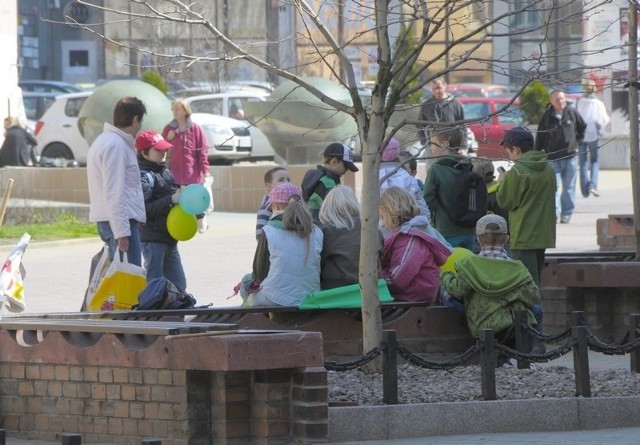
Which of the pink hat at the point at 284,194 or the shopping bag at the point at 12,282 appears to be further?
the pink hat at the point at 284,194

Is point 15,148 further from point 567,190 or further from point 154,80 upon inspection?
point 154,80

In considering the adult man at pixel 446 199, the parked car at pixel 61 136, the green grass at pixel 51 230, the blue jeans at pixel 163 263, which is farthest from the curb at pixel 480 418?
the parked car at pixel 61 136

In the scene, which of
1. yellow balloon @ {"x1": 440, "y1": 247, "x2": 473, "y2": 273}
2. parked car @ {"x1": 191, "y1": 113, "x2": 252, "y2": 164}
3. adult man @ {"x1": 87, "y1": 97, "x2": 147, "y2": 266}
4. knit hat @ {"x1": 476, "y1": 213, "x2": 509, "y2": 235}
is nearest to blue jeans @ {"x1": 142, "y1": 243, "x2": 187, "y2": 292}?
adult man @ {"x1": 87, "y1": 97, "x2": 147, "y2": 266}

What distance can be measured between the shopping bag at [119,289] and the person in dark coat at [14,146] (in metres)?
17.9

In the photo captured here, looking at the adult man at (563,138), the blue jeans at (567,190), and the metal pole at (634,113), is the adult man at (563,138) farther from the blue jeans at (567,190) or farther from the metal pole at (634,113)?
the metal pole at (634,113)

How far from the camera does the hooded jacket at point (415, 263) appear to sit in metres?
10.1

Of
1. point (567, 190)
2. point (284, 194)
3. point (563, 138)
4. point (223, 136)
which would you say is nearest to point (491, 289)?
point (284, 194)

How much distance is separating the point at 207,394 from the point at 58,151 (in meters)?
26.1

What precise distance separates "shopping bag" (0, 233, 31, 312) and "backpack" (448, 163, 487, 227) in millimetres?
3619

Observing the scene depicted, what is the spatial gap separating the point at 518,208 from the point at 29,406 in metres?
4.30

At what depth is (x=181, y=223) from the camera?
10883mm

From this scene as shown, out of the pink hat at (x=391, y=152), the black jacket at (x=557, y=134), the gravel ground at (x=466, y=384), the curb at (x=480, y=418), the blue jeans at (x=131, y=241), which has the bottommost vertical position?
the curb at (x=480, y=418)

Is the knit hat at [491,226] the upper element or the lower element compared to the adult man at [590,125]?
lower

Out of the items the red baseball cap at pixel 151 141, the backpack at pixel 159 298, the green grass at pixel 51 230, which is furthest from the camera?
the green grass at pixel 51 230
